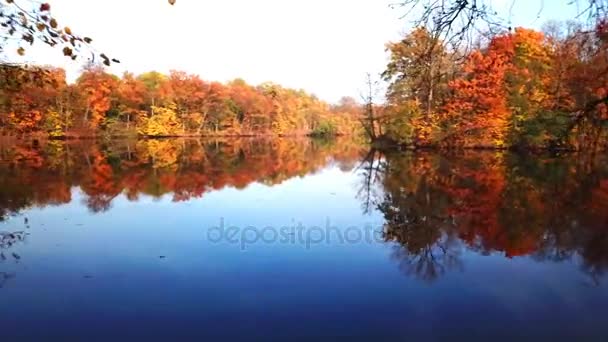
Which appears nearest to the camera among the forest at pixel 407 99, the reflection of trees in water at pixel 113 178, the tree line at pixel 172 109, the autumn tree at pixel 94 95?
the forest at pixel 407 99

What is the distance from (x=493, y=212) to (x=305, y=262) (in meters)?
6.15

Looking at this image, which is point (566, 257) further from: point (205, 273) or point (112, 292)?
point (112, 292)

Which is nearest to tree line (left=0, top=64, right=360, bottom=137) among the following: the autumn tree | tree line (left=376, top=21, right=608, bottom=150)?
the autumn tree

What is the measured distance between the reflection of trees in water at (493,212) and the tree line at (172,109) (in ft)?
100

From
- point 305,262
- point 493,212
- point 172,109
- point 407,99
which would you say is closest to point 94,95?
point 172,109

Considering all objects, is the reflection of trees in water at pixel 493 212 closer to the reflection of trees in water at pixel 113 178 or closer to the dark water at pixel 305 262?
the dark water at pixel 305 262

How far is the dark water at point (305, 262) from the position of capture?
534cm

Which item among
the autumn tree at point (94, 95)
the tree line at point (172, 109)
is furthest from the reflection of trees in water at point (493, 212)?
the autumn tree at point (94, 95)

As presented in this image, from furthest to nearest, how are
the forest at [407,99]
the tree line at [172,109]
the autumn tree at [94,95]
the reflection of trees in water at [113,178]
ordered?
the autumn tree at [94,95], the tree line at [172,109], the reflection of trees in water at [113,178], the forest at [407,99]

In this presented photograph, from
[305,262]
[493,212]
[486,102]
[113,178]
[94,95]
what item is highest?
[94,95]

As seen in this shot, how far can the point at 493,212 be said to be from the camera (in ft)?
38.3

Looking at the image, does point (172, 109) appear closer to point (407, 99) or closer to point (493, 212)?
point (407, 99)

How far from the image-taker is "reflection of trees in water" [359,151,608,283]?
8430 mm

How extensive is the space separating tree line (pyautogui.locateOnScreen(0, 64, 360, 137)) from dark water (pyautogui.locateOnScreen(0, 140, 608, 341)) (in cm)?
2915
